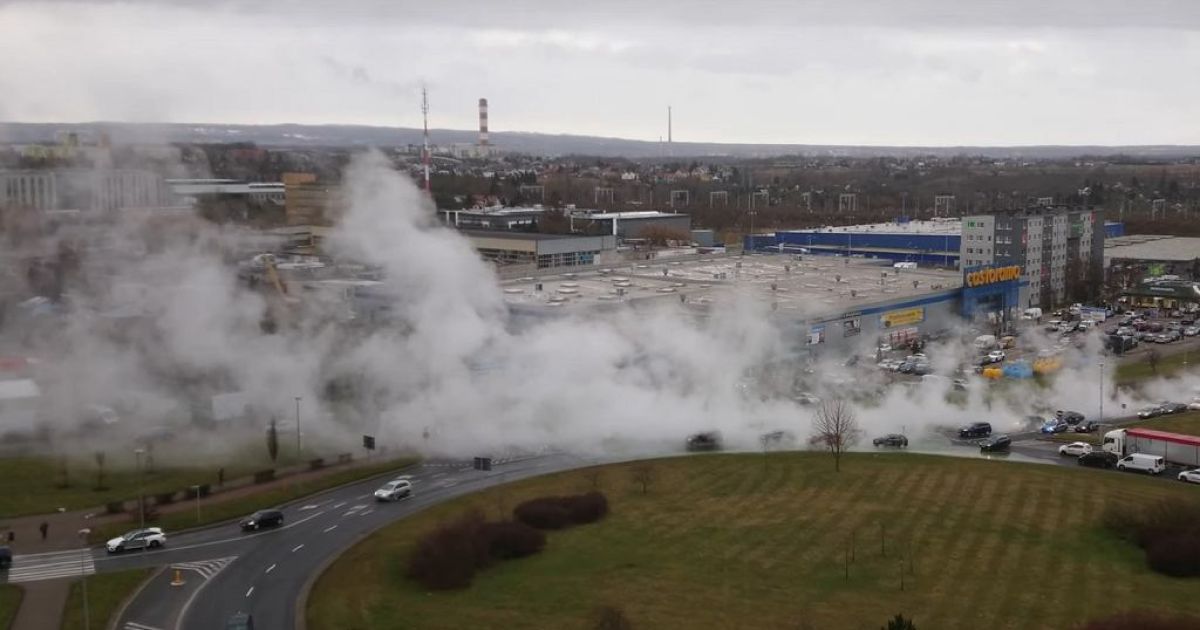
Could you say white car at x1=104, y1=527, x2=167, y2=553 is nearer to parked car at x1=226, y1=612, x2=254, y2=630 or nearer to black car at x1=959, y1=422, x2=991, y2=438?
parked car at x1=226, y1=612, x2=254, y2=630

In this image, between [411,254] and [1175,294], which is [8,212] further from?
[1175,294]

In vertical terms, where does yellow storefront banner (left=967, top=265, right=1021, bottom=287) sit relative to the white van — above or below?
above

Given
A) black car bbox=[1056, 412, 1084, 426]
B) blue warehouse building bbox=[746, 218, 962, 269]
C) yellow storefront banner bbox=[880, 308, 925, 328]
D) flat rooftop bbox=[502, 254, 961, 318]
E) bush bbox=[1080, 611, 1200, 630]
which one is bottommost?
black car bbox=[1056, 412, 1084, 426]

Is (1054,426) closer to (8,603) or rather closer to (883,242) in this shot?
(8,603)

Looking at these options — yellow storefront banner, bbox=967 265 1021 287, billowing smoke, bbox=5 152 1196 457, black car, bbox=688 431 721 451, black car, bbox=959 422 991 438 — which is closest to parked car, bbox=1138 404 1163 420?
billowing smoke, bbox=5 152 1196 457

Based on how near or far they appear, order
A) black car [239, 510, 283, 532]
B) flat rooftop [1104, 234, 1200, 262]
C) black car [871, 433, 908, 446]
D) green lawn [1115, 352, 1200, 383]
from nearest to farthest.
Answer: black car [239, 510, 283, 532] < black car [871, 433, 908, 446] < green lawn [1115, 352, 1200, 383] < flat rooftop [1104, 234, 1200, 262]

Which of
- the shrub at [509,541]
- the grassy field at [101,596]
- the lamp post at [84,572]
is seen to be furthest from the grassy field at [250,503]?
the shrub at [509,541]

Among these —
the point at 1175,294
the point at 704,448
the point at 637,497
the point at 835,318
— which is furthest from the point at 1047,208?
the point at 637,497
